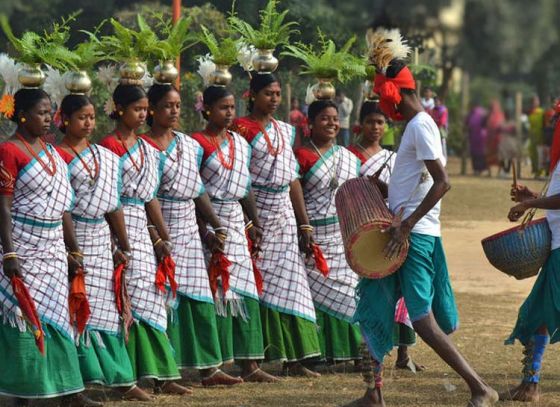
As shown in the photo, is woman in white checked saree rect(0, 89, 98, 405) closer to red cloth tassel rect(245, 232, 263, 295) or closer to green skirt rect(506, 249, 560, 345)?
red cloth tassel rect(245, 232, 263, 295)

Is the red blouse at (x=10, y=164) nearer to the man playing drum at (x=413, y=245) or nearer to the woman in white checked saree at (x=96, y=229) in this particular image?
the woman in white checked saree at (x=96, y=229)

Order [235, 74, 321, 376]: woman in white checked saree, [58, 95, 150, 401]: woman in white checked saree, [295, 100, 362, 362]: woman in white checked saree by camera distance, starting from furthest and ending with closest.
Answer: [295, 100, 362, 362]: woman in white checked saree
[235, 74, 321, 376]: woman in white checked saree
[58, 95, 150, 401]: woman in white checked saree

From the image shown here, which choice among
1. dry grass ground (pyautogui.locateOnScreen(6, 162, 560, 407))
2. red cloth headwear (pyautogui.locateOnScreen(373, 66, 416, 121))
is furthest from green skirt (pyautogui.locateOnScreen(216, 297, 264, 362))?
red cloth headwear (pyautogui.locateOnScreen(373, 66, 416, 121))

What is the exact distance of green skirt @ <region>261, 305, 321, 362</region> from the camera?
6199 mm

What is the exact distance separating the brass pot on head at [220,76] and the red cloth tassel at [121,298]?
1.41 metres

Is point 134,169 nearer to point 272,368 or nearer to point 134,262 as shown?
point 134,262

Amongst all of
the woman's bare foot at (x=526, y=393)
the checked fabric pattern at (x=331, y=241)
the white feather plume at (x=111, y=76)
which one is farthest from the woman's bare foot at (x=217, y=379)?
the white feather plume at (x=111, y=76)

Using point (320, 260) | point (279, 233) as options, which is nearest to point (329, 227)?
point (320, 260)

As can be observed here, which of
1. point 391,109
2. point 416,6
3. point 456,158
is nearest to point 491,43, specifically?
point 416,6

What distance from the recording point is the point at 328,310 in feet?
21.4

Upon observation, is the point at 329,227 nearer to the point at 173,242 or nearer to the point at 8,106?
the point at 173,242

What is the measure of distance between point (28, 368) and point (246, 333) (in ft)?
5.45

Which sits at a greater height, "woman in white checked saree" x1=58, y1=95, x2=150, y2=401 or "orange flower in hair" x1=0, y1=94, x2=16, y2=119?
"orange flower in hair" x1=0, y1=94, x2=16, y2=119

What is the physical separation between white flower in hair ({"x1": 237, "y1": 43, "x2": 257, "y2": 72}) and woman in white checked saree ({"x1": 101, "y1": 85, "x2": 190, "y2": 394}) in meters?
1.06
